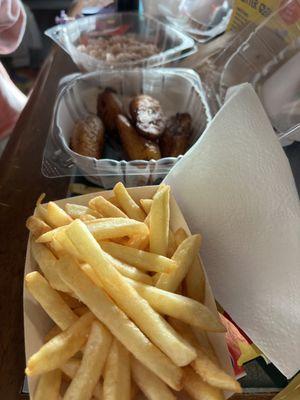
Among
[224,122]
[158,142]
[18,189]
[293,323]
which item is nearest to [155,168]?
[158,142]

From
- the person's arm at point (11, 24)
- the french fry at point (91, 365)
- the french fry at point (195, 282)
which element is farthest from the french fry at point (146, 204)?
the person's arm at point (11, 24)

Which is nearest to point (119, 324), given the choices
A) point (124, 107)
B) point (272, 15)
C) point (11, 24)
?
point (124, 107)

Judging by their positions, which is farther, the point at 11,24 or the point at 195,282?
the point at 11,24

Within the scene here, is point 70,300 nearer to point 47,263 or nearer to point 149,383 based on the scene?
point 47,263

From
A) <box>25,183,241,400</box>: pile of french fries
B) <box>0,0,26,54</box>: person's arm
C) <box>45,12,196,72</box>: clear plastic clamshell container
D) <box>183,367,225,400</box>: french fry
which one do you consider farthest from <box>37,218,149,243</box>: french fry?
<box>0,0,26,54</box>: person's arm

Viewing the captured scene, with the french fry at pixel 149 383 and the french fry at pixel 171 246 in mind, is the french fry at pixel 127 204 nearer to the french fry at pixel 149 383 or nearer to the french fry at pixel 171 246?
the french fry at pixel 171 246
